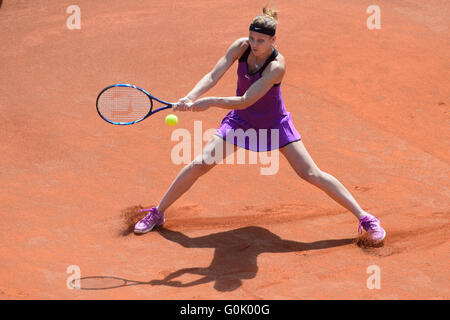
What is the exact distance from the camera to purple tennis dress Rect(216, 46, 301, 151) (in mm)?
4348

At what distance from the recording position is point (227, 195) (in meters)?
5.29

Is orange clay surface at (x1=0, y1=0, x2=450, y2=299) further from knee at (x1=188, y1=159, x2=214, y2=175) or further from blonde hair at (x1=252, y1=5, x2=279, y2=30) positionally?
blonde hair at (x1=252, y1=5, x2=279, y2=30)

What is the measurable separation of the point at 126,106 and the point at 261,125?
1018mm

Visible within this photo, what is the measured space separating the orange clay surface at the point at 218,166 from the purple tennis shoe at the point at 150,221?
0.22ft

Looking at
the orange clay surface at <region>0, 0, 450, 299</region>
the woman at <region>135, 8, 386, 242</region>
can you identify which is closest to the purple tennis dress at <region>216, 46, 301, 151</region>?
the woman at <region>135, 8, 386, 242</region>

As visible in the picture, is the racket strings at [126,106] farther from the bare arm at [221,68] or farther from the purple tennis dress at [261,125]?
the purple tennis dress at [261,125]

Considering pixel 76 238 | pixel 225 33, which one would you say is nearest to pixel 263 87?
pixel 76 238

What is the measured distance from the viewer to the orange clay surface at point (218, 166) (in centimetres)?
413

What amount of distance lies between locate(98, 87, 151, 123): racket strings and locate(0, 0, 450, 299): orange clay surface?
84cm

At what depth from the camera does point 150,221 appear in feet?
15.3
